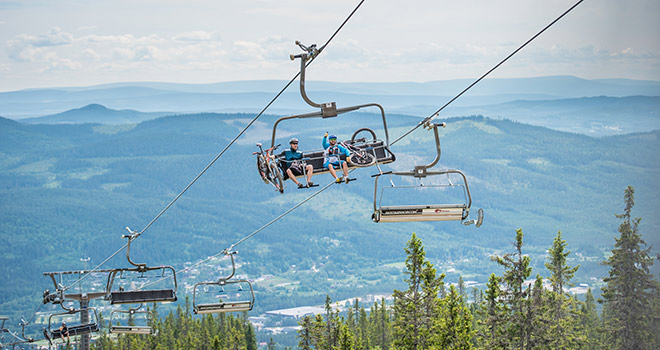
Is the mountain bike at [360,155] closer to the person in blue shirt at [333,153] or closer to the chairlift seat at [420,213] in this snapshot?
the person in blue shirt at [333,153]

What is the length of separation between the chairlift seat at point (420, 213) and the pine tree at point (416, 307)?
109ft

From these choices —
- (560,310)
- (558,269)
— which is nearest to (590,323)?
(558,269)

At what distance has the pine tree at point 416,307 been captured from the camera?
2132 inches

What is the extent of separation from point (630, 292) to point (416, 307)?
22.3 meters

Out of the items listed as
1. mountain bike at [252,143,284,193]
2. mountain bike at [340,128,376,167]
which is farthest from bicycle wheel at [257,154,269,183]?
mountain bike at [340,128,376,167]

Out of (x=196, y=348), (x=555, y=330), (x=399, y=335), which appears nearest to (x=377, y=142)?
(x=399, y=335)

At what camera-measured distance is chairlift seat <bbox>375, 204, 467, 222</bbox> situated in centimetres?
2081

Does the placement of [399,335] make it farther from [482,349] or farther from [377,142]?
[377,142]

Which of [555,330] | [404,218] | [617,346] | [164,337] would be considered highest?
[404,218]

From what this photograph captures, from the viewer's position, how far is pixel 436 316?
2226 inches

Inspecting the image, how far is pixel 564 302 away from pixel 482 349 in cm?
1166

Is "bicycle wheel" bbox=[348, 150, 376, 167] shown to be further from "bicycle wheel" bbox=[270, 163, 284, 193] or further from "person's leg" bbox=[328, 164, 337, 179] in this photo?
"bicycle wheel" bbox=[270, 163, 284, 193]

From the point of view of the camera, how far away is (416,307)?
54969 mm

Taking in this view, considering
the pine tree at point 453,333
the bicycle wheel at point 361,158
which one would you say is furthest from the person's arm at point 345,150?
the pine tree at point 453,333
